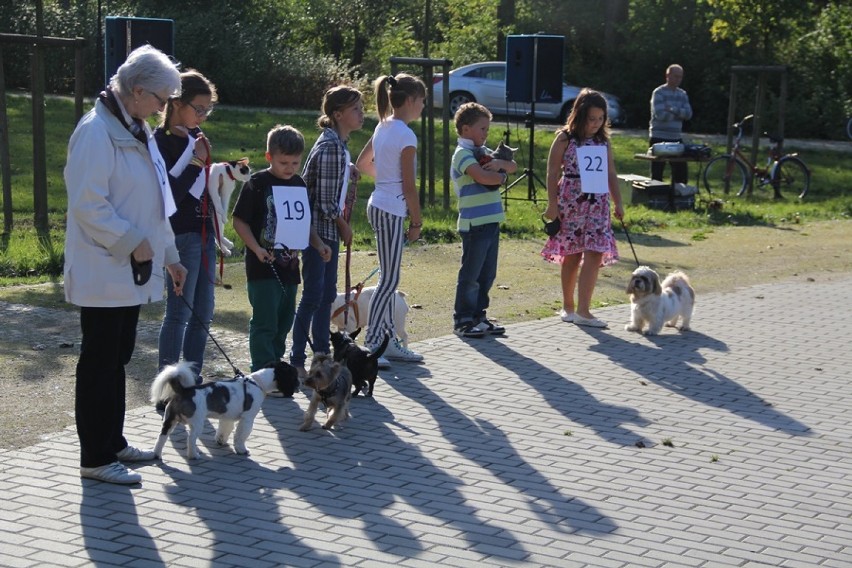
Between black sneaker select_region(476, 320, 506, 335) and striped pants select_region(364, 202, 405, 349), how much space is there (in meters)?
1.26

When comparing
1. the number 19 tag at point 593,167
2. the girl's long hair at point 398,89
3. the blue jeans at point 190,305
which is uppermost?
the girl's long hair at point 398,89

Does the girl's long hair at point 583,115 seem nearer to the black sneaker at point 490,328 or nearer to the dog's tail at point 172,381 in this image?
the black sneaker at point 490,328

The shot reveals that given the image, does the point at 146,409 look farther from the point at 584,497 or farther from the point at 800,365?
the point at 800,365

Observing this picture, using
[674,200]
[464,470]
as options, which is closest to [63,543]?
[464,470]

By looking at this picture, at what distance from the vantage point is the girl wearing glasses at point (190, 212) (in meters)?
6.94

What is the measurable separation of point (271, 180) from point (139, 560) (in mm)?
2946

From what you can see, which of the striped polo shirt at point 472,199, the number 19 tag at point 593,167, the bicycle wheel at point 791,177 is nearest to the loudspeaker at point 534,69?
the bicycle wheel at point 791,177

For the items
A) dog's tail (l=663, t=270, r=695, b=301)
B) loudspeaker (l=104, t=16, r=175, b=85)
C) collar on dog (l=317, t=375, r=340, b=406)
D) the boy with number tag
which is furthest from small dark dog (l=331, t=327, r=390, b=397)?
loudspeaker (l=104, t=16, r=175, b=85)

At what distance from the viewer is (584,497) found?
243 inches

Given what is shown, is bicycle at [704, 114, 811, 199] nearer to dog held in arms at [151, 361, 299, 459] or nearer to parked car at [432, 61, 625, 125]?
parked car at [432, 61, 625, 125]

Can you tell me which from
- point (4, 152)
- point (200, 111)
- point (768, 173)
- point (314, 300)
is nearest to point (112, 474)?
point (200, 111)

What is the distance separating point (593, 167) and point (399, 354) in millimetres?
2354

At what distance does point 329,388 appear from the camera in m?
7.02

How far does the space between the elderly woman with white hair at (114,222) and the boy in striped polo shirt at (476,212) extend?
3.83 m
